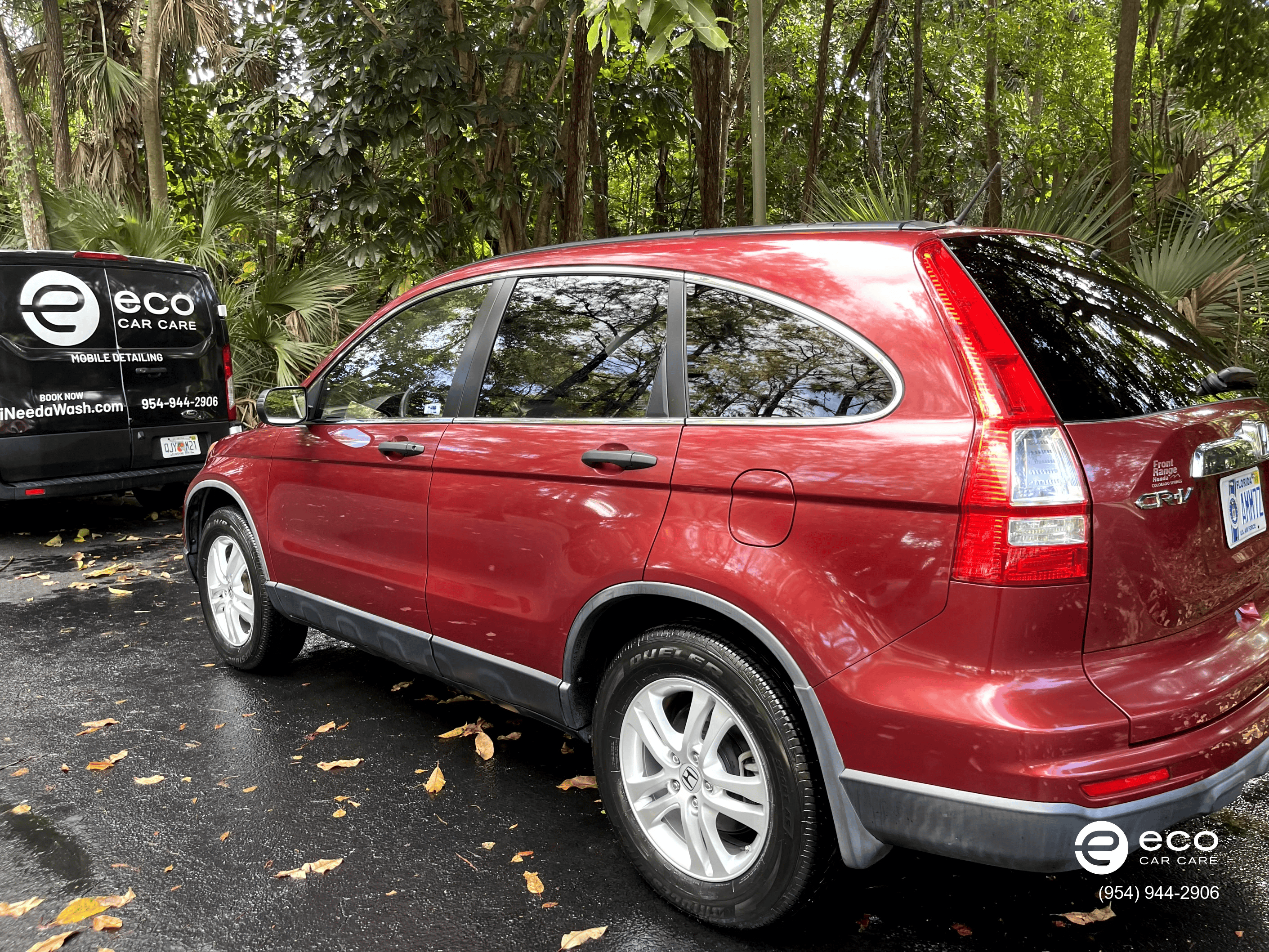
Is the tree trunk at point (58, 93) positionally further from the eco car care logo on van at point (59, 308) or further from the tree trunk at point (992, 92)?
the tree trunk at point (992, 92)

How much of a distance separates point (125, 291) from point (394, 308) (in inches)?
199

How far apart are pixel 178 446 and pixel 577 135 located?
4.99m

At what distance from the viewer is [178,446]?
26.9 feet

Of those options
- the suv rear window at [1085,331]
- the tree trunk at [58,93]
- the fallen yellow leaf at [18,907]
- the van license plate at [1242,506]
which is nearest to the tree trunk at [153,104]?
the tree trunk at [58,93]

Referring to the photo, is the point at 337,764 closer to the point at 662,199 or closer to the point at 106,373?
the point at 106,373

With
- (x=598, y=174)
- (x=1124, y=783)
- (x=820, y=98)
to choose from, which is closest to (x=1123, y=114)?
(x=1124, y=783)

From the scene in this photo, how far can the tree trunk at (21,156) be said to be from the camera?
10547 mm

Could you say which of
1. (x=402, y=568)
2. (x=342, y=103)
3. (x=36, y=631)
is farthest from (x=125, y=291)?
(x=402, y=568)

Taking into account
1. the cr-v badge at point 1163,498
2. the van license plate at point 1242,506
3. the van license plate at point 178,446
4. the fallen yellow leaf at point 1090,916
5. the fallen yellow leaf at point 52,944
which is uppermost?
the cr-v badge at point 1163,498

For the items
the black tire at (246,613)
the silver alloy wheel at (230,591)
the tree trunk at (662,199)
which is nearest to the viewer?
the black tire at (246,613)

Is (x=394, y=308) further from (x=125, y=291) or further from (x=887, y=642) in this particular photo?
(x=125, y=291)

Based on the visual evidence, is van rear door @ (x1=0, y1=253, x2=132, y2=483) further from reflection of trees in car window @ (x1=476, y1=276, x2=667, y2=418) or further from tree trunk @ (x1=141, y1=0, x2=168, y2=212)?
reflection of trees in car window @ (x1=476, y1=276, x2=667, y2=418)

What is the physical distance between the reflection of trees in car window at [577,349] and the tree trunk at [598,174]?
7.84 m

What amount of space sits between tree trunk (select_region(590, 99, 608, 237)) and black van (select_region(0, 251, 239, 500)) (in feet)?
15.5
